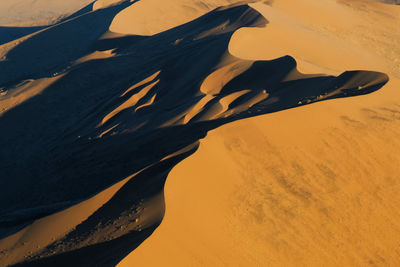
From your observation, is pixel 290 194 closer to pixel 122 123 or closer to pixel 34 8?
pixel 122 123

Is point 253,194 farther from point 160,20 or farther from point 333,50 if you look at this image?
point 160,20

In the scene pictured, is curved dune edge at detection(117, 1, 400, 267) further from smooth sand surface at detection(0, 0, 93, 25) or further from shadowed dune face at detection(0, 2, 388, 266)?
smooth sand surface at detection(0, 0, 93, 25)

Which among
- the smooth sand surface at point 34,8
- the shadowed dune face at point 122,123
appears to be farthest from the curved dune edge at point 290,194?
the smooth sand surface at point 34,8

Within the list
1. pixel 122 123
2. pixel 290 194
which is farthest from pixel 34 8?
pixel 290 194

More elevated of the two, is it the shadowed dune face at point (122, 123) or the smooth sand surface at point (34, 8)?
the smooth sand surface at point (34, 8)

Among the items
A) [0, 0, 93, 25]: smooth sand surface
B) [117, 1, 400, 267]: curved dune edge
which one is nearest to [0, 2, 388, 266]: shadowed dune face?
[117, 1, 400, 267]: curved dune edge

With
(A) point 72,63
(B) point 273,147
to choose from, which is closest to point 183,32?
(A) point 72,63

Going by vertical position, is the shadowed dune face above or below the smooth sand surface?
below

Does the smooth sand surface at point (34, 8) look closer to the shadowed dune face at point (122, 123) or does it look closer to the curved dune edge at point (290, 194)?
the shadowed dune face at point (122, 123)
